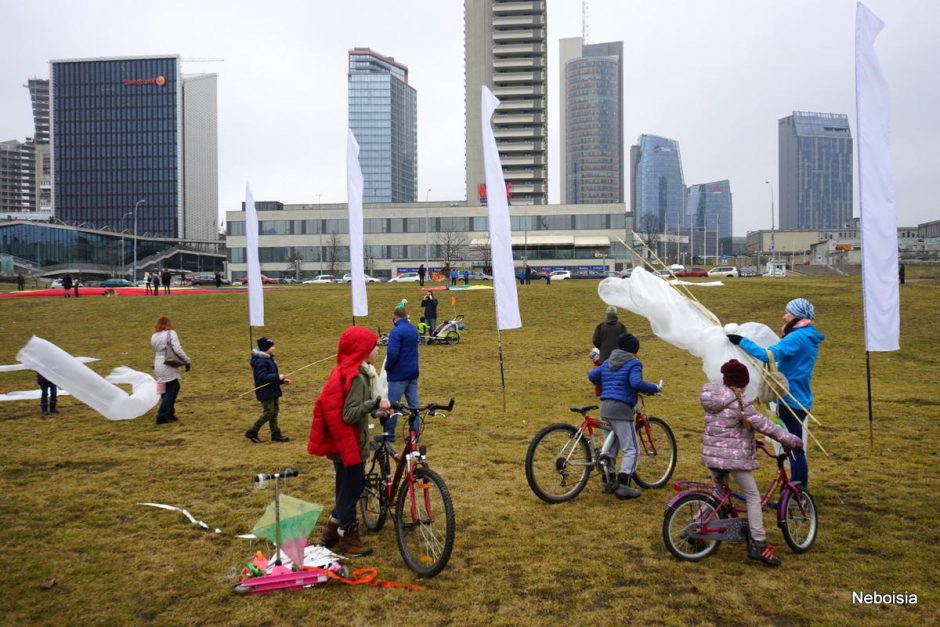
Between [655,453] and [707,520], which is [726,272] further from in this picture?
[707,520]

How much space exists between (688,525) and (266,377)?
701cm

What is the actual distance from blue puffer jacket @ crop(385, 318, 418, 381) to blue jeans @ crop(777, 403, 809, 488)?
5.36 meters

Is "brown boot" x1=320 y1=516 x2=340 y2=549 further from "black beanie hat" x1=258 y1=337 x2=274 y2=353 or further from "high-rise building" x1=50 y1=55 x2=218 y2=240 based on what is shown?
"high-rise building" x1=50 y1=55 x2=218 y2=240

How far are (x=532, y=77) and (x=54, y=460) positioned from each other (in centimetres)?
12603

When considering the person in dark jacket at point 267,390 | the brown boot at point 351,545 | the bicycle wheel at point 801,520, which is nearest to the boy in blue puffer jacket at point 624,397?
the bicycle wheel at point 801,520

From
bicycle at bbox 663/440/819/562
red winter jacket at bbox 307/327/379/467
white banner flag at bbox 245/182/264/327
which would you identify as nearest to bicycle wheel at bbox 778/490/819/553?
bicycle at bbox 663/440/819/562

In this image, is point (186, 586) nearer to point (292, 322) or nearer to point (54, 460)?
point (54, 460)

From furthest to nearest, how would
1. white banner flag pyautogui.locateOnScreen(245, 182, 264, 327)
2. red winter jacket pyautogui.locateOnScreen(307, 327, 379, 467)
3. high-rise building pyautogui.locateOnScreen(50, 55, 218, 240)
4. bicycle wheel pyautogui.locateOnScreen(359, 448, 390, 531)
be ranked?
high-rise building pyautogui.locateOnScreen(50, 55, 218, 240), white banner flag pyautogui.locateOnScreen(245, 182, 264, 327), bicycle wheel pyautogui.locateOnScreen(359, 448, 390, 531), red winter jacket pyautogui.locateOnScreen(307, 327, 379, 467)

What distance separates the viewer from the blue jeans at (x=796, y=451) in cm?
702

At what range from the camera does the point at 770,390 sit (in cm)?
693

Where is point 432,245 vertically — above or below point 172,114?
below

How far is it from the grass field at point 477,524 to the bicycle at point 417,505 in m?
0.22

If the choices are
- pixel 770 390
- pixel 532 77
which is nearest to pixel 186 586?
pixel 770 390

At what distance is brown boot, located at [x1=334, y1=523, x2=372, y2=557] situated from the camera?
6133mm
